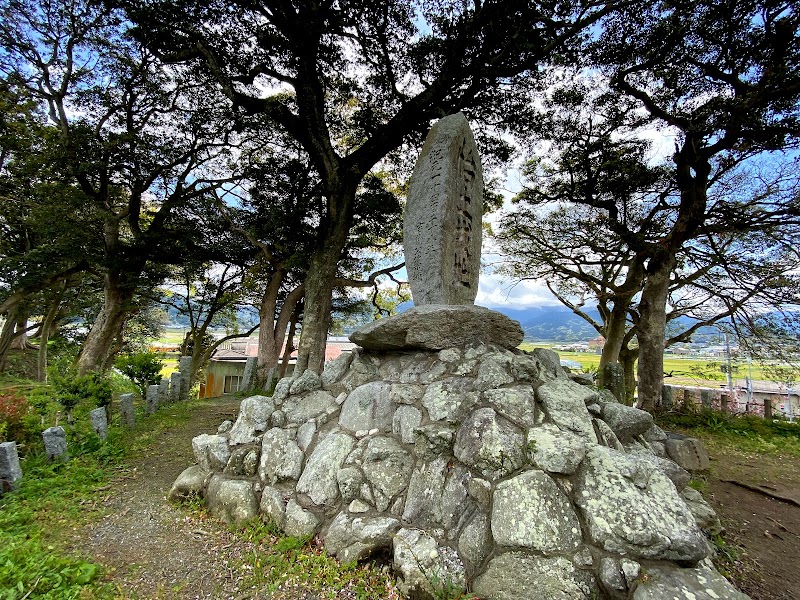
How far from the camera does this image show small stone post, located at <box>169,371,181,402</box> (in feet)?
31.3

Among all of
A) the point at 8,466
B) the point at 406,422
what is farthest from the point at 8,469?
the point at 406,422

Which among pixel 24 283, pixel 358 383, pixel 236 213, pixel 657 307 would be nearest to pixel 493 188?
pixel 657 307

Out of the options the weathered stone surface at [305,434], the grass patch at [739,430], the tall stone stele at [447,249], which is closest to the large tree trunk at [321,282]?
the tall stone stele at [447,249]

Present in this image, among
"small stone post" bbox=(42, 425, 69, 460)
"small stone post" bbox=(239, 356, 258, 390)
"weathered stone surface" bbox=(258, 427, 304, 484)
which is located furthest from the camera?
"small stone post" bbox=(239, 356, 258, 390)

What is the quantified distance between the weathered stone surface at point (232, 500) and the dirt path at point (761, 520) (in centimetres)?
433

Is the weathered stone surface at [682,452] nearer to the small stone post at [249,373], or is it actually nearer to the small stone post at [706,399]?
the small stone post at [706,399]

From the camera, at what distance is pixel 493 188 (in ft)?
43.3

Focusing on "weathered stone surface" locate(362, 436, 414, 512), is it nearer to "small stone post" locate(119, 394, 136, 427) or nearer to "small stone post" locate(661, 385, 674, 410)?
"small stone post" locate(119, 394, 136, 427)

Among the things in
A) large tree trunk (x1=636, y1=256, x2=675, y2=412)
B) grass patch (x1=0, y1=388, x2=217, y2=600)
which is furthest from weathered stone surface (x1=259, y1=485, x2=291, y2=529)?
large tree trunk (x1=636, y1=256, x2=675, y2=412)

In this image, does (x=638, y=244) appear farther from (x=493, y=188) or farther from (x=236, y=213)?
(x=236, y=213)

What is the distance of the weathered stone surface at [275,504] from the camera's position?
10.4ft

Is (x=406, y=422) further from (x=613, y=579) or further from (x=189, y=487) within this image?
(x=189, y=487)

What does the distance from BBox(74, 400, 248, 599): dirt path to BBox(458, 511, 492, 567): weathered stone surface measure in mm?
1613

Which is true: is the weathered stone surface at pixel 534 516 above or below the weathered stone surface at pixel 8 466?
above
